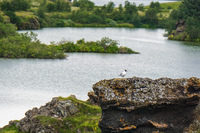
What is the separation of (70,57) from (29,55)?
224 inches

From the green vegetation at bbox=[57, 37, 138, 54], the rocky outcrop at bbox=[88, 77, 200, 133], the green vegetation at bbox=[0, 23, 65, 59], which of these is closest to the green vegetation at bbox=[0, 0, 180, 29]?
the green vegetation at bbox=[57, 37, 138, 54]

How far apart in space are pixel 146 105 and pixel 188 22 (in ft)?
246

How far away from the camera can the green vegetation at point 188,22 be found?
8012 centimetres

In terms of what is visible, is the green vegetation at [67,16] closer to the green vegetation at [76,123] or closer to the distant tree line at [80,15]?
the distant tree line at [80,15]

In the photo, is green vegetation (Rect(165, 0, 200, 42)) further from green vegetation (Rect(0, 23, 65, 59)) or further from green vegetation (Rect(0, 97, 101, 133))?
green vegetation (Rect(0, 97, 101, 133))

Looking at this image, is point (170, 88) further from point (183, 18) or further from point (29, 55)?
point (183, 18)

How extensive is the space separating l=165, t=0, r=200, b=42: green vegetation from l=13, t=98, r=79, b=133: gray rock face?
7024 cm

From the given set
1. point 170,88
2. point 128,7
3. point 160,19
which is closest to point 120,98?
point 170,88

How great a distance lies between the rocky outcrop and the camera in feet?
28.5

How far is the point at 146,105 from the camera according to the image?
8.66 m

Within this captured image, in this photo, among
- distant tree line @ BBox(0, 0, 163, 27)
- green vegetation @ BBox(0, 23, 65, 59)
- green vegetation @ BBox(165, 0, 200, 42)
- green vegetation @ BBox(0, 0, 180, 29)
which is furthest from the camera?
distant tree line @ BBox(0, 0, 163, 27)

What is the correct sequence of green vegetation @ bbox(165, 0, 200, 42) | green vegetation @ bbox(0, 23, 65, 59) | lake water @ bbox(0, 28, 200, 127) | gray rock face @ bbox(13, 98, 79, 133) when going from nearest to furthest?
gray rock face @ bbox(13, 98, 79, 133), lake water @ bbox(0, 28, 200, 127), green vegetation @ bbox(0, 23, 65, 59), green vegetation @ bbox(165, 0, 200, 42)

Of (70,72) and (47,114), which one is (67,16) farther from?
(47,114)

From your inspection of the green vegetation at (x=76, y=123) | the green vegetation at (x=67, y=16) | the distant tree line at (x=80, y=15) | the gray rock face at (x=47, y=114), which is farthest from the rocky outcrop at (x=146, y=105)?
the distant tree line at (x=80, y=15)
